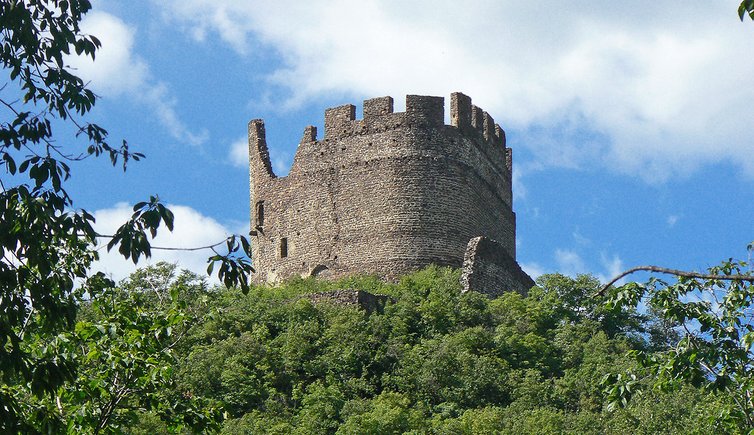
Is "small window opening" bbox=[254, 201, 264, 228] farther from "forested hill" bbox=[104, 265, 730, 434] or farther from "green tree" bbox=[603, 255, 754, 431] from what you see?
"green tree" bbox=[603, 255, 754, 431]

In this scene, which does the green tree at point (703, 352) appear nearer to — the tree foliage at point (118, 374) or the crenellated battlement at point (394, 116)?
the tree foliage at point (118, 374)

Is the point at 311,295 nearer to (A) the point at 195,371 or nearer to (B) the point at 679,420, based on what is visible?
(A) the point at 195,371

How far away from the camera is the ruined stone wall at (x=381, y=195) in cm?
3844

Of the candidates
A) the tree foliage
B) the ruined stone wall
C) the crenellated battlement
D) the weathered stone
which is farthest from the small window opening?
the tree foliage

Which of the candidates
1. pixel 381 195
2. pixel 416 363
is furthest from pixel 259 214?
pixel 416 363

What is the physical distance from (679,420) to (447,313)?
24.7 ft

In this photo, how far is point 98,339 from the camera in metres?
17.2

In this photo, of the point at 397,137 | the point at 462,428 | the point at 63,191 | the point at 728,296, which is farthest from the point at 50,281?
the point at 397,137

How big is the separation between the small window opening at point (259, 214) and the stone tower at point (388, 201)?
27mm

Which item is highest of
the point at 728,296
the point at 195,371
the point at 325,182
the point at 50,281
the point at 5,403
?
the point at 325,182

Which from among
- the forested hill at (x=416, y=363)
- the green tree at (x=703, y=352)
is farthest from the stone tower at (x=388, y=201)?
the green tree at (x=703, y=352)

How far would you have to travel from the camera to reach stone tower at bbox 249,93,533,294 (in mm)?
38312

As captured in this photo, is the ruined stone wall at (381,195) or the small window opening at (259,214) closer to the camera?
the ruined stone wall at (381,195)

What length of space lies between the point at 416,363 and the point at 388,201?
302 inches
